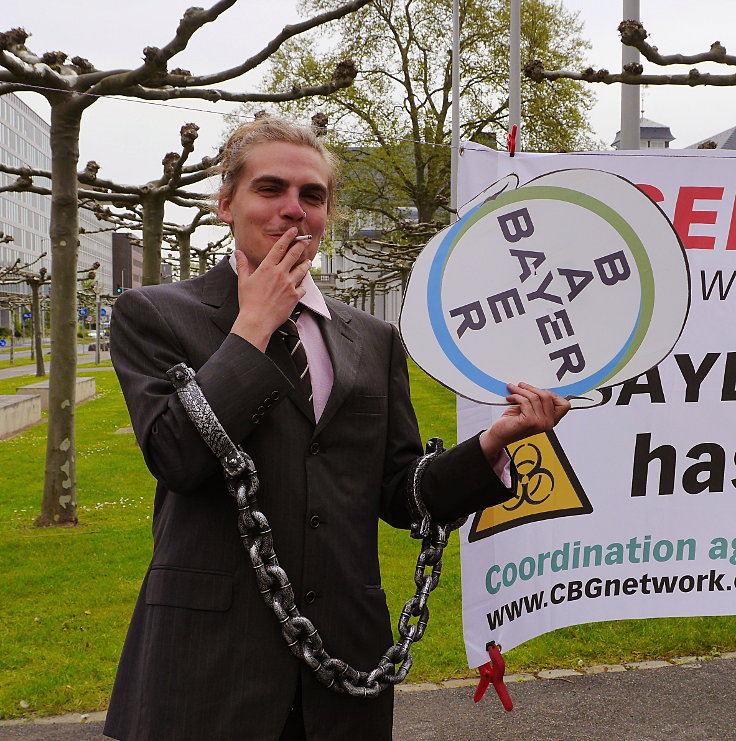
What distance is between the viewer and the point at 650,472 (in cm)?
344

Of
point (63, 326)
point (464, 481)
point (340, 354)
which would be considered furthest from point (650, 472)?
point (63, 326)

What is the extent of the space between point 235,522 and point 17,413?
1446 cm

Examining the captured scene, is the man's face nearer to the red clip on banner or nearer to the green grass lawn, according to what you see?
the red clip on banner

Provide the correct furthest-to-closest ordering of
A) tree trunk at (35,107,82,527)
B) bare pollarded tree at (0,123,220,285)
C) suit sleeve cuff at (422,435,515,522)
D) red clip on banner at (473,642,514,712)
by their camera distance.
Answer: bare pollarded tree at (0,123,220,285) < tree trunk at (35,107,82,527) < red clip on banner at (473,642,514,712) < suit sleeve cuff at (422,435,515,522)

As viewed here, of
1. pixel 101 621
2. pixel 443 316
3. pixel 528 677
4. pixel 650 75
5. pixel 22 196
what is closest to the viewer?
pixel 443 316

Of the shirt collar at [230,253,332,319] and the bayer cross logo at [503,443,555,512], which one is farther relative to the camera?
the bayer cross logo at [503,443,555,512]

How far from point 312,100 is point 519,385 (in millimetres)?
28875

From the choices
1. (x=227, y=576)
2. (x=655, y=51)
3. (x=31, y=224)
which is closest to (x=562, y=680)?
(x=227, y=576)

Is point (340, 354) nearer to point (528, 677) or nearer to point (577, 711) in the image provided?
point (577, 711)

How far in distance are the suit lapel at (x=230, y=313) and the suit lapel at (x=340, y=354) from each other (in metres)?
Result: 0.05

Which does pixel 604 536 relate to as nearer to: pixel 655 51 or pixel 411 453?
pixel 411 453

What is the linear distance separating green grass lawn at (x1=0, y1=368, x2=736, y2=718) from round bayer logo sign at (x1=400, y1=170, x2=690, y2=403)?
9.16ft

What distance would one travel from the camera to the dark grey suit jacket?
171cm

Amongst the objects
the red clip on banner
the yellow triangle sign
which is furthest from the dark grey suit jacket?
the yellow triangle sign
